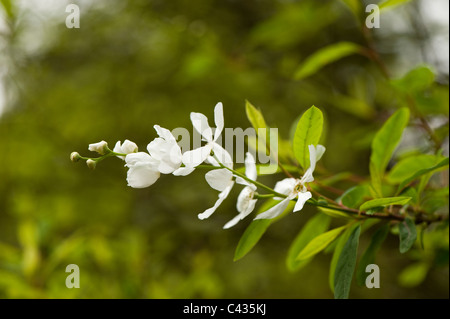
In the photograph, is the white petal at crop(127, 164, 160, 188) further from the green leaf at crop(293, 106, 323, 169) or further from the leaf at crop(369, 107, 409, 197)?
the leaf at crop(369, 107, 409, 197)

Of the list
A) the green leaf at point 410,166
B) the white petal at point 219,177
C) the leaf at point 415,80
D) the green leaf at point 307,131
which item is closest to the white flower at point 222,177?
the white petal at point 219,177

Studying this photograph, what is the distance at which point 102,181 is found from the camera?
1.99m

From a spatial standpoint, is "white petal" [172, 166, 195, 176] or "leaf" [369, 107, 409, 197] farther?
"leaf" [369, 107, 409, 197]

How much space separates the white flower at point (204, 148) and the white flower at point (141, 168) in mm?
36

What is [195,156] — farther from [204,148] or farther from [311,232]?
[311,232]

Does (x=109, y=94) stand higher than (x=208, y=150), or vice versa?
(x=109, y=94)

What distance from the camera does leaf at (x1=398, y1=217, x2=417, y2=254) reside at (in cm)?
58

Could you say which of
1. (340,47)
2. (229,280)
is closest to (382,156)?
(340,47)

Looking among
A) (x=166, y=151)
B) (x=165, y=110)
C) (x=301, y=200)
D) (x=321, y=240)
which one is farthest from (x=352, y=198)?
(x=165, y=110)

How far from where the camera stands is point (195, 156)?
1.75ft

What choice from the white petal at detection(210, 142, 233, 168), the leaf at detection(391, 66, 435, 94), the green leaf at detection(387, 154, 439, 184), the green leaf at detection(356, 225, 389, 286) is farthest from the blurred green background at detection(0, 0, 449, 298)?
the white petal at detection(210, 142, 233, 168)

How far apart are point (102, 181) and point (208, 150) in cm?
154
